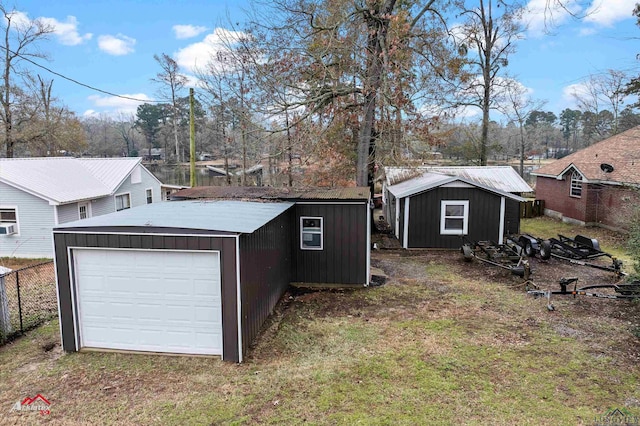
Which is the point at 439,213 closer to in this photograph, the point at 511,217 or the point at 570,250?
the point at 570,250

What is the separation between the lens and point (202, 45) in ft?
62.2

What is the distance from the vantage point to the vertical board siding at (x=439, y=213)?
1433 cm

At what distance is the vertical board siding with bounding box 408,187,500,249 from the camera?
14.3 meters

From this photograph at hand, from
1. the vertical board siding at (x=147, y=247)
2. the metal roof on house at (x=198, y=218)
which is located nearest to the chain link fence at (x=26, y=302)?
the vertical board siding at (x=147, y=247)

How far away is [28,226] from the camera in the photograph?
1574 cm

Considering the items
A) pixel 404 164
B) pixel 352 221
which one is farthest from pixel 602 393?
pixel 404 164

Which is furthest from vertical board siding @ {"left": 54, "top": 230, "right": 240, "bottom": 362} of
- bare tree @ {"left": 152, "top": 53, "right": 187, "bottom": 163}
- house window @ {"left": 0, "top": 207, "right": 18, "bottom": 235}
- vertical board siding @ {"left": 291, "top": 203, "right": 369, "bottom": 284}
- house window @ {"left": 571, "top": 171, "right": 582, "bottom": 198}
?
bare tree @ {"left": 152, "top": 53, "right": 187, "bottom": 163}

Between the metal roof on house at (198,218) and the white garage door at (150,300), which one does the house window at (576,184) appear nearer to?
the metal roof on house at (198,218)

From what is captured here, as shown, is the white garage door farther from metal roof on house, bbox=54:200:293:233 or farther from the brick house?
the brick house

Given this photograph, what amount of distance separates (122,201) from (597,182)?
23.7 m

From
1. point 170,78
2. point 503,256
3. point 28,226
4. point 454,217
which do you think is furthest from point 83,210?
point 503,256

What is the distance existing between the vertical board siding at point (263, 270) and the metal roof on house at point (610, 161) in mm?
14676

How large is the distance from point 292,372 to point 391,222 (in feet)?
44.9

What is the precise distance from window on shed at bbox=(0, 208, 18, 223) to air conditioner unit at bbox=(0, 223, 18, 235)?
0.21 meters
